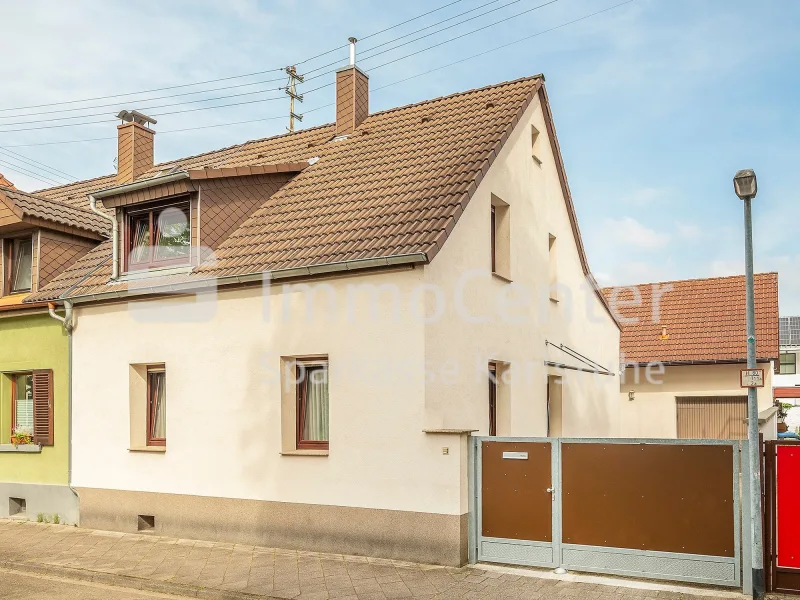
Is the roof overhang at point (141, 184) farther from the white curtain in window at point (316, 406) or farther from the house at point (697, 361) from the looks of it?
the house at point (697, 361)

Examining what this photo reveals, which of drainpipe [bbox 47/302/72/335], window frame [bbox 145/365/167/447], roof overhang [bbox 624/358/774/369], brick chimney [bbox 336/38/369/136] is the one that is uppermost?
brick chimney [bbox 336/38/369/136]

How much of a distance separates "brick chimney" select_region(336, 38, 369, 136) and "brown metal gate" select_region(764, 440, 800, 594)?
10.6 metres

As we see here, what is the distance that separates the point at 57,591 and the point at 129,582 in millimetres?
829

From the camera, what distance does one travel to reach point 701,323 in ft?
78.5

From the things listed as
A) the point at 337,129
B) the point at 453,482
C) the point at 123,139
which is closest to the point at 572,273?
the point at 337,129

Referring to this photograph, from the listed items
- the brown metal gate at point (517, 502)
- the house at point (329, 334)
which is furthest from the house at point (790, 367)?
the brown metal gate at point (517, 502)

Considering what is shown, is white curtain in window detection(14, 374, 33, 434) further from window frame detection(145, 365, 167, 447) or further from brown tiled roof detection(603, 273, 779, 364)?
brown tiled roof detection(603, 273, 779, 364)

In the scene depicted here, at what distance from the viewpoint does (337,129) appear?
16344 mm

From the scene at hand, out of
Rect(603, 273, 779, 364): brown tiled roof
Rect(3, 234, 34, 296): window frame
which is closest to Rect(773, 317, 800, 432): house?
Rect(603, 273, 779, 364): brown tiled roof

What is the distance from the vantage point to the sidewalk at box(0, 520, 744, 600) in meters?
8.47

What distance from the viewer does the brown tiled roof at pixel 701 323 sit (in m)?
22.7

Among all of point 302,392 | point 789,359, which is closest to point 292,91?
point 302,392

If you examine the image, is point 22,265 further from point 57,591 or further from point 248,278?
point 57,591

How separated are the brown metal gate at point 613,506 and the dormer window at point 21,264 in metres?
10.2
